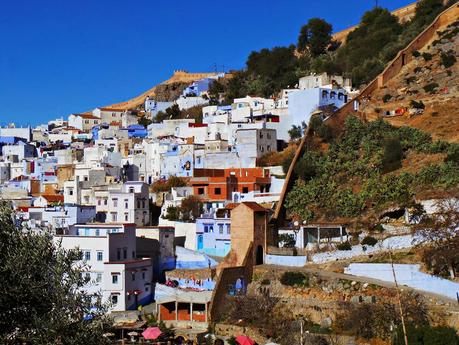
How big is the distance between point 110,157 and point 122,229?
18.3 metres

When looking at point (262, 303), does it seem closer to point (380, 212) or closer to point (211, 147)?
point (380, 212)

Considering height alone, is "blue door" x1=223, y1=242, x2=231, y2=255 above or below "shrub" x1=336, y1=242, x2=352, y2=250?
below


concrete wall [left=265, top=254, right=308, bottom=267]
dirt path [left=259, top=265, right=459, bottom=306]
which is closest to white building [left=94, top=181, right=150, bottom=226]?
concrete wall [left=265, top=254, right=308, bottom=267]

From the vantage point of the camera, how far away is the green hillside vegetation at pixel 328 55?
2215 inches

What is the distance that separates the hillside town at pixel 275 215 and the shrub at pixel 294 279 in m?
0.05

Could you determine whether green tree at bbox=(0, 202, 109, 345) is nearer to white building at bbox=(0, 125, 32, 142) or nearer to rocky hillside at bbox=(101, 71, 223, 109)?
white building at bbox=(0, 125, 32, 142)

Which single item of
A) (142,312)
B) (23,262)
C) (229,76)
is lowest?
(142,312)

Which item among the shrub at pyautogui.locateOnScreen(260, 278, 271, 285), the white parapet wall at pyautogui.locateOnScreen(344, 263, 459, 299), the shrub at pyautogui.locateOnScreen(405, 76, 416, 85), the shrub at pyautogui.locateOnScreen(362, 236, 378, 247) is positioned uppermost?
the shrub at pyautogui.locateOnScreen(405, 76, 416, 85)

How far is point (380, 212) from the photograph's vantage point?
32250 millimetres

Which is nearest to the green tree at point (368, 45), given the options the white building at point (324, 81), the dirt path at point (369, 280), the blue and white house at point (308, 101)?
the white building at point (324, 81)

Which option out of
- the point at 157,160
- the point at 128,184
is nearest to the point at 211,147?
the point at 157,160

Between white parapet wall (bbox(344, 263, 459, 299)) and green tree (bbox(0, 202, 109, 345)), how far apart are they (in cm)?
1347

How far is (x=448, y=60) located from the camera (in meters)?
48.0

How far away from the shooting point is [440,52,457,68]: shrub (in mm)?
47906
